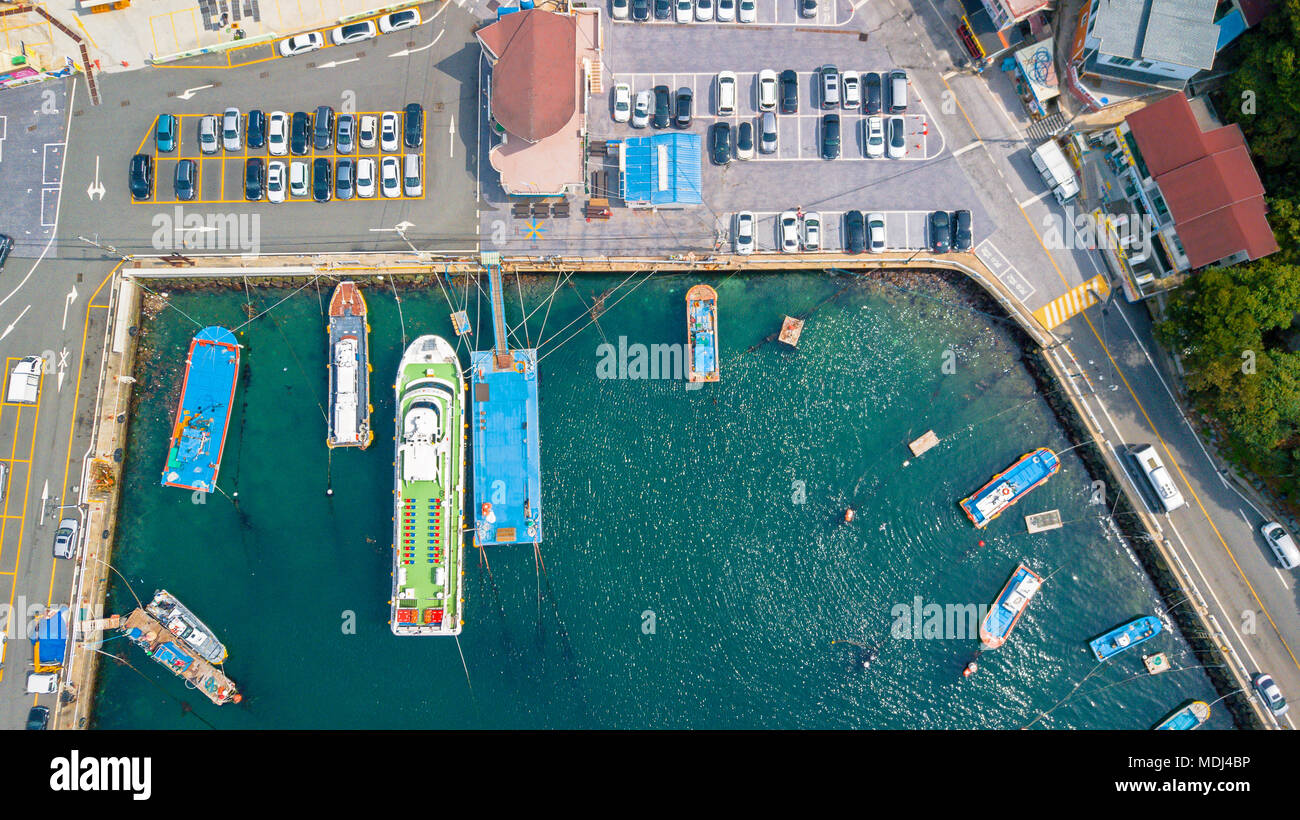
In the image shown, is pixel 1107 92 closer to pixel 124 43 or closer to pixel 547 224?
→ pixel 547 224

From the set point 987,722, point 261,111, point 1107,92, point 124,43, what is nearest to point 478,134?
point 261,111

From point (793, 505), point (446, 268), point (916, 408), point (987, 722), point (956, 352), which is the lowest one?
point (987, 722)

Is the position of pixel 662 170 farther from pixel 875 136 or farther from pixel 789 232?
pixel 875 136

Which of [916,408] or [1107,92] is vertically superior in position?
[1107,92]

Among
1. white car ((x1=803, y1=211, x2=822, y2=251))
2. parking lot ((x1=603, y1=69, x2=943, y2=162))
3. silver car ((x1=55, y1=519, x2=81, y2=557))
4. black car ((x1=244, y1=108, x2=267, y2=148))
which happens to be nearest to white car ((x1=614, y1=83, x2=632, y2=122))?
parking lot ((x1=603, y1=69, x2=943, y2=162))

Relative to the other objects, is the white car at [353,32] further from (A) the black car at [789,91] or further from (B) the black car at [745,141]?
(A) the black car at [789,91]

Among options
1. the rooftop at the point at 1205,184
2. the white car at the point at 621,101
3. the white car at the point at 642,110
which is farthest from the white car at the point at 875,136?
the white car at the point at 621,101
